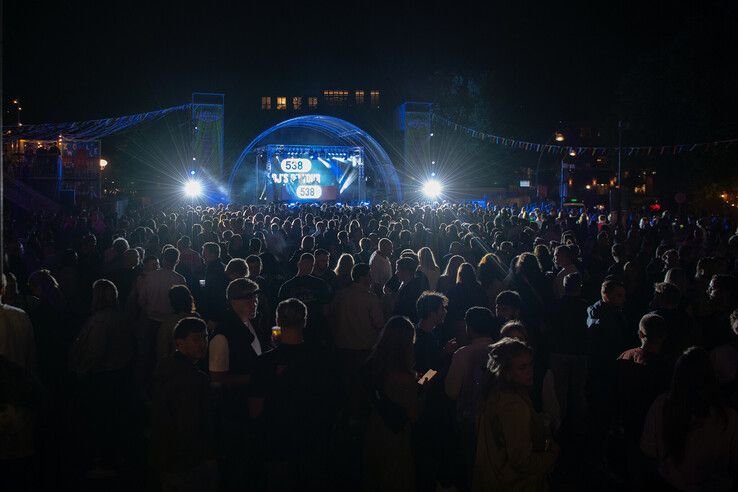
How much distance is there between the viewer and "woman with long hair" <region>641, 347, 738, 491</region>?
347cm

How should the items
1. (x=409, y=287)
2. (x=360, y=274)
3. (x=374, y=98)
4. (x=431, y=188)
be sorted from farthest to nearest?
1. (x=374, y=98)
2. (x=431, y=188)
3. (x=409, y=287)
4. (x=360, y=274)

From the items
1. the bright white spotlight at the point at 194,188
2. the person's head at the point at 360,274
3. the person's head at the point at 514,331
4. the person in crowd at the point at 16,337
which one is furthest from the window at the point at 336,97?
the person's head at the point at 514,331

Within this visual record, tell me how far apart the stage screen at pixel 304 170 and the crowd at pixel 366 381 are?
29.7 meters

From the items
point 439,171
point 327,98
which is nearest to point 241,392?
point 439,171

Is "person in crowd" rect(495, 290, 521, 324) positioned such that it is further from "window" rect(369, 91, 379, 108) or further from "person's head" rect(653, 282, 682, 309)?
"window" rect(369, 91, 379, 108)

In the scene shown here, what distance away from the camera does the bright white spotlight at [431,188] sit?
138 feet

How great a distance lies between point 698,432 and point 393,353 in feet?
5.77

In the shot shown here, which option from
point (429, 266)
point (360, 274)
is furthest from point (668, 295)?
point (429, 266)

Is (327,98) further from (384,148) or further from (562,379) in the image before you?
(562,379)

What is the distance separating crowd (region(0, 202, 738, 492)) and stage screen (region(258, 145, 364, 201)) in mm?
29739

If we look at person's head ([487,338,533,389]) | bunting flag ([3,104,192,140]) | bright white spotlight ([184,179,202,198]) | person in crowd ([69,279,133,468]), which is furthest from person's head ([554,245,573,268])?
bright white spotlight ([184,179,202,198])

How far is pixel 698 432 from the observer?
3496mm

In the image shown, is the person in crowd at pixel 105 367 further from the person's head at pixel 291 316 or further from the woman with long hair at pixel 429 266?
the woman with long hair at pixel 429 266

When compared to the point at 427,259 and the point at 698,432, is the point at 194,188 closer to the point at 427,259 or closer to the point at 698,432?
the point at 427,259
